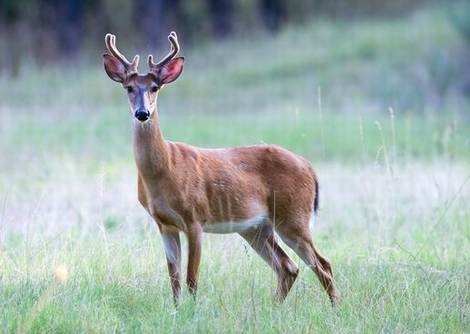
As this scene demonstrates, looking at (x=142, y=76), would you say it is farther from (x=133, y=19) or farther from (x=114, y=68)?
(x=133, y=19)

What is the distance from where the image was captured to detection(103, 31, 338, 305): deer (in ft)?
25.6

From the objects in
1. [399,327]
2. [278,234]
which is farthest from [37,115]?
[399,327]

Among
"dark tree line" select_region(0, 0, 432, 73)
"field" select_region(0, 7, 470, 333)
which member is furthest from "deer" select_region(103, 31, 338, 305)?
"dark tree line" select_region(0, 0, 432, 73)

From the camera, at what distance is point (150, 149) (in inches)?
310

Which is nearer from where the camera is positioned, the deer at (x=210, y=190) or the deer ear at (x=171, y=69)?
the deer at (x=210, y=190)

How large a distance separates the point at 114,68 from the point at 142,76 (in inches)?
11.2

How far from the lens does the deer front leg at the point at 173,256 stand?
785 centimetres

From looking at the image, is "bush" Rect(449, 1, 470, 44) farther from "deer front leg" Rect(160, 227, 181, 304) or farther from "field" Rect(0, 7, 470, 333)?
"deer front leg" Rect(160, 227, 181, 304)

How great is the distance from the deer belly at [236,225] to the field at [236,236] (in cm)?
19

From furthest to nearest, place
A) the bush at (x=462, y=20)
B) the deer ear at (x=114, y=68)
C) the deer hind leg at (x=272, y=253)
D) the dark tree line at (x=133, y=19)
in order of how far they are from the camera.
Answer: the dark tree line at (x=133, y=19), the bush at (x=462, y=20), the deer hind leg at (x=272, y=253), the deer ear at (x=114, y=68)

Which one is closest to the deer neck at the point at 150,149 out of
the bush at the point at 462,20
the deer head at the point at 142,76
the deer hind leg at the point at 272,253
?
the deer head at the point at 142,76

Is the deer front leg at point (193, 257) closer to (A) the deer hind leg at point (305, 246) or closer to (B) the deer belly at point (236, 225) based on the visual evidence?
(B) the deer belly at point (236, 225)

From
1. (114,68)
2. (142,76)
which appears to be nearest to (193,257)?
(142,76)

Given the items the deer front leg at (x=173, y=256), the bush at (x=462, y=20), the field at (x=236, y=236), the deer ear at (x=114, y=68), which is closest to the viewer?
the field at (x=236, y=236)
